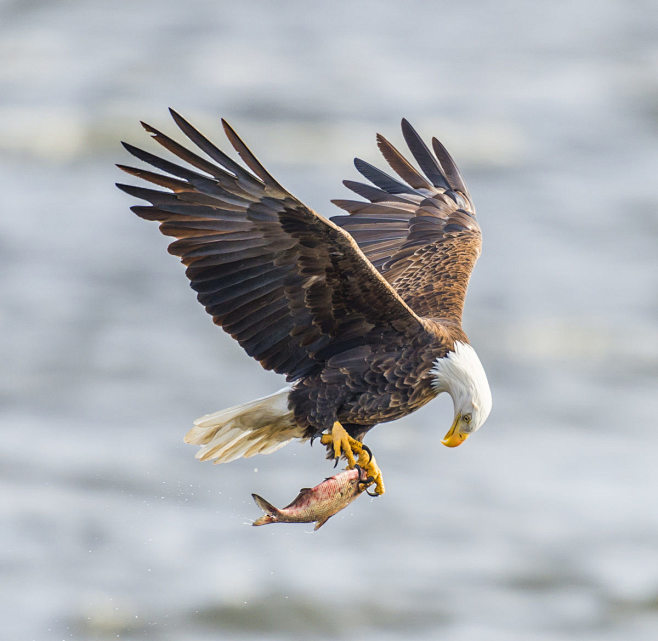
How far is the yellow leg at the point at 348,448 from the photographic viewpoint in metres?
7.08

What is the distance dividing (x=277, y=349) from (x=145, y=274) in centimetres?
1277

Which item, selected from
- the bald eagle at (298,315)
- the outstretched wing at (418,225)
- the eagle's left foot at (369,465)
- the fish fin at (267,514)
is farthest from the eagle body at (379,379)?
the fish fin at (267,514)

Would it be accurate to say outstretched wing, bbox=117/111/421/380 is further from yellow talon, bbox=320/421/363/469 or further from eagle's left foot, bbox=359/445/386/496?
eagle's left foot, bbox=359/445/386/496

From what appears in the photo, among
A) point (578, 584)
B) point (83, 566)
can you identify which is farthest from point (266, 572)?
point (578, 584)

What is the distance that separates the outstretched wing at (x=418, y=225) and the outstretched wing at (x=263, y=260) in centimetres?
95

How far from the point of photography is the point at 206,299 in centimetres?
696

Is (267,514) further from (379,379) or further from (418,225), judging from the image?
(418,225)

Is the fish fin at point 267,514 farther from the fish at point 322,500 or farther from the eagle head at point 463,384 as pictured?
the eagle head at point 463,384

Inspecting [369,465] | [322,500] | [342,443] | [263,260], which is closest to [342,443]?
[342,443]

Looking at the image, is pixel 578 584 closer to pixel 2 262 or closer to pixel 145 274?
pixel 145 274

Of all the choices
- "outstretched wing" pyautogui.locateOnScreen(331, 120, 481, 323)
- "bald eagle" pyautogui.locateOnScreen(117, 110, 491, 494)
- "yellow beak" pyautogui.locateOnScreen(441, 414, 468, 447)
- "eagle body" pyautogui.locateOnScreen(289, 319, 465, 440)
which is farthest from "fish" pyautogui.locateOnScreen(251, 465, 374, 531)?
"outstretched wing" pyautogui.locateOnScreen(331, 120, 481, 323)

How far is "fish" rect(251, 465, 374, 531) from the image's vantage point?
21.0 feet

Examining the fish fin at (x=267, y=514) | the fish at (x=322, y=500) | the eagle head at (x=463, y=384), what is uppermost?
the eagle head at (x=463, y=384)

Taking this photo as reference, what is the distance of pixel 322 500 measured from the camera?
665 centimetres
